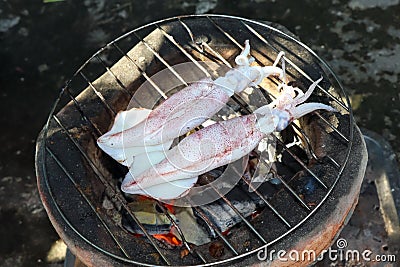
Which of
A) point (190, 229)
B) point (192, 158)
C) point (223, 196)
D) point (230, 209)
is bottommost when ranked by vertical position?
point (190, 229)

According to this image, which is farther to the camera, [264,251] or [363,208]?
[363,208]

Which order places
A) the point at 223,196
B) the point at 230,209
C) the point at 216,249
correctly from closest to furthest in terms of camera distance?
the point at 216,249
the point at 223,196
the point at 230,209

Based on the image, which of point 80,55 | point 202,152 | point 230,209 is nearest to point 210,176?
point 230,209

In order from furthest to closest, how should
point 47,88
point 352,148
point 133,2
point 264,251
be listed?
point 133,2 → point 47,88 → point 352,148 → point 264,251

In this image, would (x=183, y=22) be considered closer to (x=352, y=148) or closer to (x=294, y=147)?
(x=294, y=147)

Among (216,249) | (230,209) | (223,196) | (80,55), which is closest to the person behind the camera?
(216,249)

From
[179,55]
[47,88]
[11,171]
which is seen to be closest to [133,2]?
[47,88]

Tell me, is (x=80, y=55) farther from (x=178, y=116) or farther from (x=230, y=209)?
(x=230, y=209)
